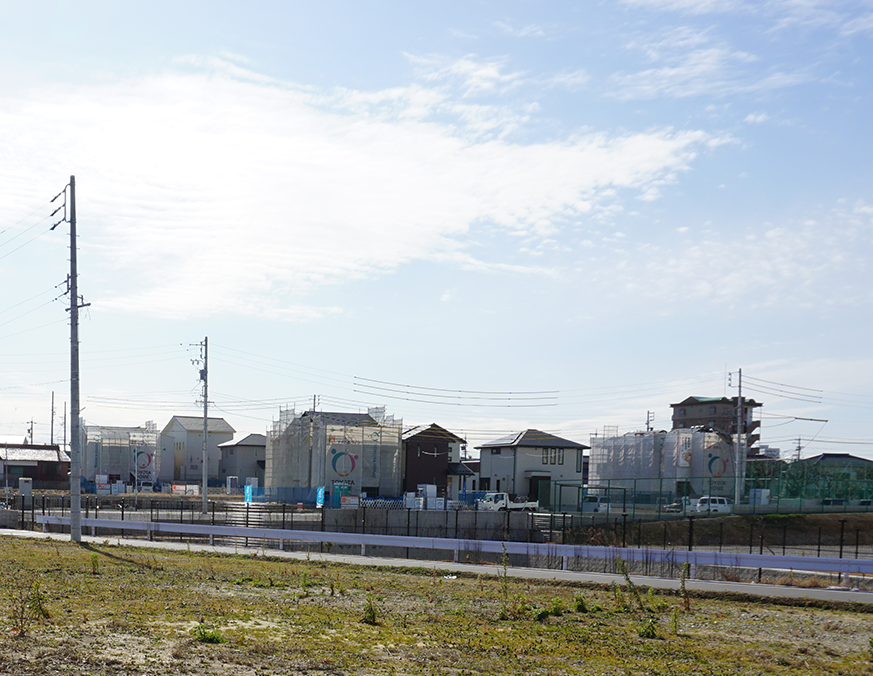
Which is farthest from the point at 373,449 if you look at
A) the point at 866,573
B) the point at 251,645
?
the point at 251,645

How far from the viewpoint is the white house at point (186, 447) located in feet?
379

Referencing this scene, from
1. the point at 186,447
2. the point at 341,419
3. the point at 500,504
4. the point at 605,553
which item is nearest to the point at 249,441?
the point at 186,447

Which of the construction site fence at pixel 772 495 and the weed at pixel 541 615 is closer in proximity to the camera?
the weed at pixel 541 615

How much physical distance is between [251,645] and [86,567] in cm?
1227

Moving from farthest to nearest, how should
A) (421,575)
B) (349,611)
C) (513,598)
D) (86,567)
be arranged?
1. (421,575)
2. (86,567)
3. (513,598)
4. (349,611)

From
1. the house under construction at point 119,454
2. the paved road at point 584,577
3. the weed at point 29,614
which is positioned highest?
the weed at point 29,614

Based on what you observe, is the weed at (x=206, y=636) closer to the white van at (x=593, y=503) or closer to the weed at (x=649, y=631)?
the weed at (x=649, y=631)

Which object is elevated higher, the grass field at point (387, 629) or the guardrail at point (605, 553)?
the grass field at point (387, 629)

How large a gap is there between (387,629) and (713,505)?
1751 inches

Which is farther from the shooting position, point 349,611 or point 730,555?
point 730,555

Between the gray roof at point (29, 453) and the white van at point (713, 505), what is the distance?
7285 centimetres

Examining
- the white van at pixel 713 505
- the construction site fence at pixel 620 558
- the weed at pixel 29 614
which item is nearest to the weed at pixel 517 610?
the construction site fence at pixel 620 558

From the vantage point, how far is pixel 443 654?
11539mm

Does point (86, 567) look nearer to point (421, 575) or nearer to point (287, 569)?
point (287, 569)
